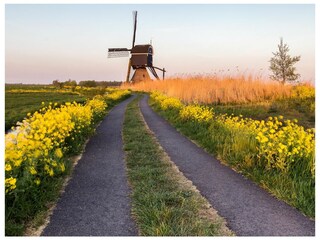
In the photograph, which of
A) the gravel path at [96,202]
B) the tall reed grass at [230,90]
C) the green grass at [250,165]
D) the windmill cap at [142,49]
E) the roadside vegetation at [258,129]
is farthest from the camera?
the windmill cap at [142,49]

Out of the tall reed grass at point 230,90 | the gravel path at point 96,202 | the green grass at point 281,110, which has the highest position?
the tall reed grass at point 230,90

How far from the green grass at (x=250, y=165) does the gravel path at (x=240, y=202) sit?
0.54 ft

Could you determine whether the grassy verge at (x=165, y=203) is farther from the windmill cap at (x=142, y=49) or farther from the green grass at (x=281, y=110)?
the windmill cap at (x=142, y=49)

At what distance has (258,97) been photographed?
20.2 meters

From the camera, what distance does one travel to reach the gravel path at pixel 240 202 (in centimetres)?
489

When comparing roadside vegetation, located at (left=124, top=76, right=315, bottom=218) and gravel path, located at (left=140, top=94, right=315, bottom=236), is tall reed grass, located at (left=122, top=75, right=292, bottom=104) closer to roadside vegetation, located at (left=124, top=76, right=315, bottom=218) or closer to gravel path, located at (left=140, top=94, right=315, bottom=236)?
roadside vegetation, located at (left=124, top=76, right=315, bottom=218)

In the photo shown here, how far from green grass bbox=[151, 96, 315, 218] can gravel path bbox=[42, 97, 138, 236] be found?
2.51 m

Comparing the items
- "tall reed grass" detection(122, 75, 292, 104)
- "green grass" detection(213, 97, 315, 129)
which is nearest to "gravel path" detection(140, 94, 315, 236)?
"green grass" detection(213, 97, 315, 129)

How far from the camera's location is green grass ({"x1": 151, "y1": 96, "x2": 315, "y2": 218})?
579cm

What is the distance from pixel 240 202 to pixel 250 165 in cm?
176

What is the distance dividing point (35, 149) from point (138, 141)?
4842 mm

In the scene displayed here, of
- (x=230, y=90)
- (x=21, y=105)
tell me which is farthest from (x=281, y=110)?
(x=21, y=105)

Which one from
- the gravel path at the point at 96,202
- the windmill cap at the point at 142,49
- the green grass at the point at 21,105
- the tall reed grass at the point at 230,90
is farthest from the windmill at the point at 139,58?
the gravel path at the point at 96,202
